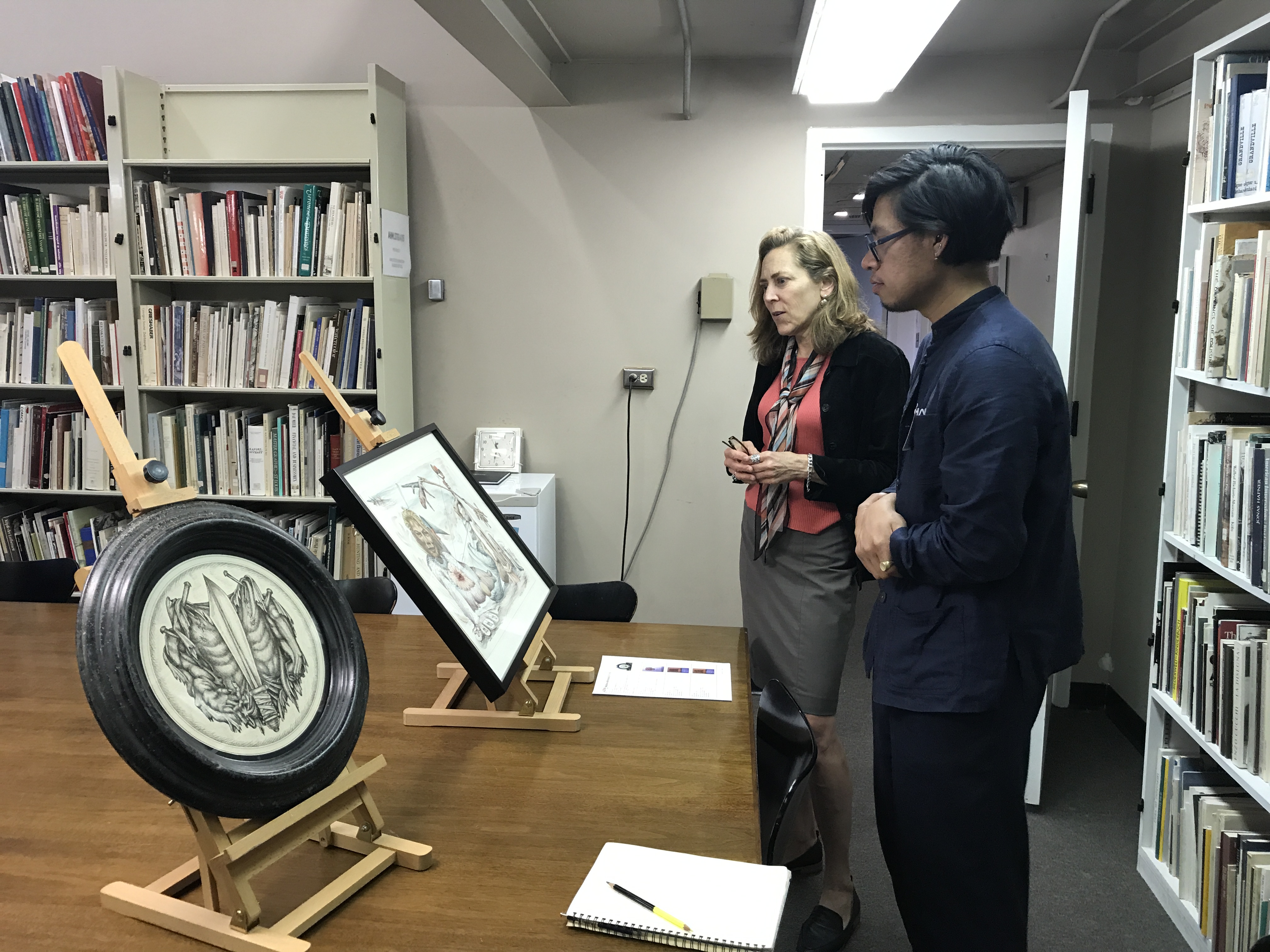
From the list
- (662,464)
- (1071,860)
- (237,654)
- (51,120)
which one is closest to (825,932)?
(1071,860)

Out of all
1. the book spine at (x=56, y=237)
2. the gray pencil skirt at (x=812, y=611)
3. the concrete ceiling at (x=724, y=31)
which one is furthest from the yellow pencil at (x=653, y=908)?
the book spine at (x=56, y=237)

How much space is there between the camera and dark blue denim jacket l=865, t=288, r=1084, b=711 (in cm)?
141

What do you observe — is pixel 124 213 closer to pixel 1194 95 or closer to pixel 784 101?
pixel 784 101

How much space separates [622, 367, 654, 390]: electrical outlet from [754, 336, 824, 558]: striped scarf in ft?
4.87

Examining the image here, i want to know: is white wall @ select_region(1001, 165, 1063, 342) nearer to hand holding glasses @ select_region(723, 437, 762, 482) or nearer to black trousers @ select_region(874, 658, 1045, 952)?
hand holding glasses @ select_region(723, 437, 762, 482)

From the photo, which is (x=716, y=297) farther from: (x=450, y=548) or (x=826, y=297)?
(x=450, y=548)

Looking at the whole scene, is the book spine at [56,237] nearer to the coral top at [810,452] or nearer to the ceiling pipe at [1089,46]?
the ceiling pipe at [1089,46]

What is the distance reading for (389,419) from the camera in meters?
3.48

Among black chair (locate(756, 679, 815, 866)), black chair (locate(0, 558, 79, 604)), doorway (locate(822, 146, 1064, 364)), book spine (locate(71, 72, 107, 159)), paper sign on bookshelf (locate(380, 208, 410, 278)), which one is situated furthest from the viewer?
doorway (locate(822, 146, 1064, 364))

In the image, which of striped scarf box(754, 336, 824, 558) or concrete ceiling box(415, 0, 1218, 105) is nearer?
striped scarf box(754, 336, 824, 558)

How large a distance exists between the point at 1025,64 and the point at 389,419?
2907 mm

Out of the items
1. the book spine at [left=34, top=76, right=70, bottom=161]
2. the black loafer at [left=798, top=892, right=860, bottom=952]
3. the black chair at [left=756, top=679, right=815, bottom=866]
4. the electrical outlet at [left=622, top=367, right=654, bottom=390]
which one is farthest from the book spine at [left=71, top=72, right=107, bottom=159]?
the black loafer at [left=798, top=892, right=860, bottom=952]

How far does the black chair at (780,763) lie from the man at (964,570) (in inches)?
12.1

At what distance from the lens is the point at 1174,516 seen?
7.63 feet
